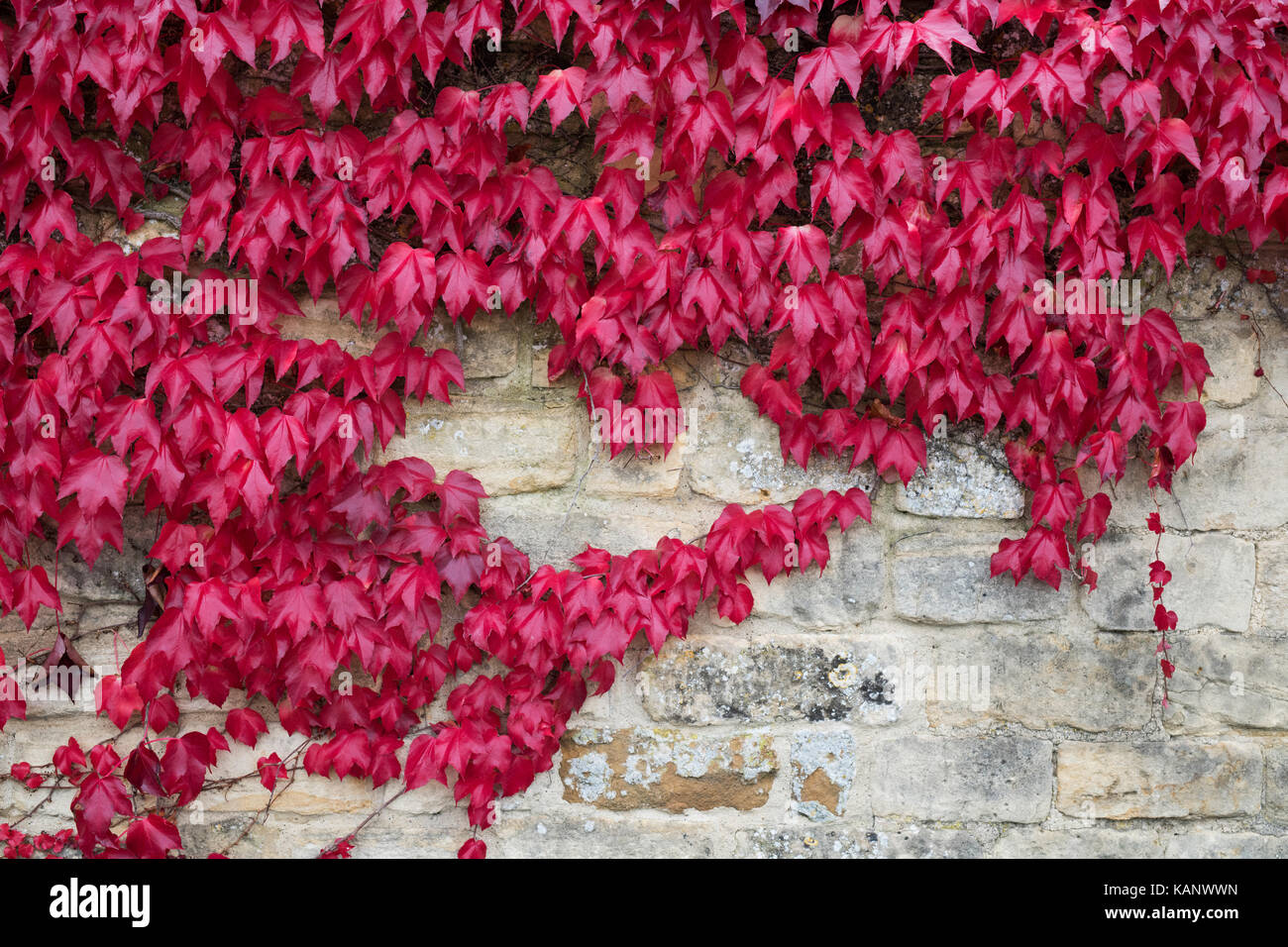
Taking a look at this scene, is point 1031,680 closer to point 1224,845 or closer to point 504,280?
point 1224,845

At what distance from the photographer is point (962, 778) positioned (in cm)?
233

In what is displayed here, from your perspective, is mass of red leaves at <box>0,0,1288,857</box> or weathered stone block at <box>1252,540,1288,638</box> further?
weathered stone block at <box>1252,540,1288,638</box>

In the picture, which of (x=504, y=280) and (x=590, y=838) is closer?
(x=504, y=280)

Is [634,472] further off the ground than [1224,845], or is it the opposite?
[634,472]

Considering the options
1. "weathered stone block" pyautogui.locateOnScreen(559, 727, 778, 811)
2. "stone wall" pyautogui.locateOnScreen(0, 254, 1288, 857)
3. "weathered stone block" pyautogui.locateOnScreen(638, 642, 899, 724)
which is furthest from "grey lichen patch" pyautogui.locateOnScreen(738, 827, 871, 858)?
"weathered stone block" pyautogui.locateOnScreen(638, 642, 899, 724)

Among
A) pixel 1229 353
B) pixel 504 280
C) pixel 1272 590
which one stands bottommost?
pixel 1272 590

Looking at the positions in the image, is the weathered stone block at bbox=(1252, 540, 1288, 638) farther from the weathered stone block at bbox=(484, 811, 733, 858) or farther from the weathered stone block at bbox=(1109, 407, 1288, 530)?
the weathered stone block at bbox=(484, 811, 733, 858)

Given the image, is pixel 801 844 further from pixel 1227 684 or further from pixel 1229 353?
pixel 1229 353

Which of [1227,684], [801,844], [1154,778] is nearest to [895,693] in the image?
[801,844]

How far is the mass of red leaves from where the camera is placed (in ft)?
6.65

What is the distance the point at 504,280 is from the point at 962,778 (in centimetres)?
166

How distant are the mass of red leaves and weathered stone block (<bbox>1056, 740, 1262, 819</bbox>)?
0.53 meters

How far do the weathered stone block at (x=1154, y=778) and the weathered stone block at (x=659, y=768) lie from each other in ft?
2.49

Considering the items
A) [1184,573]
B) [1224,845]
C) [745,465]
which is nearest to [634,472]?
[745,465]
